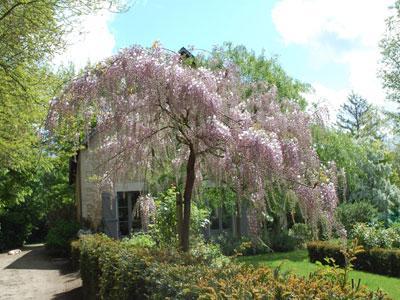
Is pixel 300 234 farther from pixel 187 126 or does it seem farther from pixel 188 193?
pixel 187 126

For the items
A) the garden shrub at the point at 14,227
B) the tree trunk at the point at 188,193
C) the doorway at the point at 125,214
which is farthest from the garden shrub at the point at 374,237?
the garden shrub at the point at 14,227

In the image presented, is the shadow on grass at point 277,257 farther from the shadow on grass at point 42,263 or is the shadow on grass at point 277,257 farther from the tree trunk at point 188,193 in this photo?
the tree trunk at point 188,193

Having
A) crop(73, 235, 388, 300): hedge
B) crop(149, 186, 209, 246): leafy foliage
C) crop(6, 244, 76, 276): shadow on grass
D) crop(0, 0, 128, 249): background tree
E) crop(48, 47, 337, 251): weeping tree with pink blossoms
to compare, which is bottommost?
crop(6, 244, 76, 276): shadow on grass

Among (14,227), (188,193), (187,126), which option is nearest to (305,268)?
(188,193)

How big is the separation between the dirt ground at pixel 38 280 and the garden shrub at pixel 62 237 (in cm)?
54

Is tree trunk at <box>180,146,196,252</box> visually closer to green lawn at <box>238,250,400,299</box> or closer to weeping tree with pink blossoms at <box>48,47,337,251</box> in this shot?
weeping tree with pink blossoms at <box>48,47,337,251</box>

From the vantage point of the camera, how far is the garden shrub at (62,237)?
21125mm

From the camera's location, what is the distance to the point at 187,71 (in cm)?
720

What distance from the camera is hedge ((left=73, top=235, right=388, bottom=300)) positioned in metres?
3.47

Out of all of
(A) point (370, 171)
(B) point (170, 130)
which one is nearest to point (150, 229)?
(B) point (170, 130)

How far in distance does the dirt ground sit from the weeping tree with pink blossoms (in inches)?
204

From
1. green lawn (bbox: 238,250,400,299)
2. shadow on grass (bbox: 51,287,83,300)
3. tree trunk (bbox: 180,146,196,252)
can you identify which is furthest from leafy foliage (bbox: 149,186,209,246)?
tree trunk (bbox: 180,146,196,252)

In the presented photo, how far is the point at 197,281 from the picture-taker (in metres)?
4.32

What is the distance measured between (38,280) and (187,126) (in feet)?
32.9
